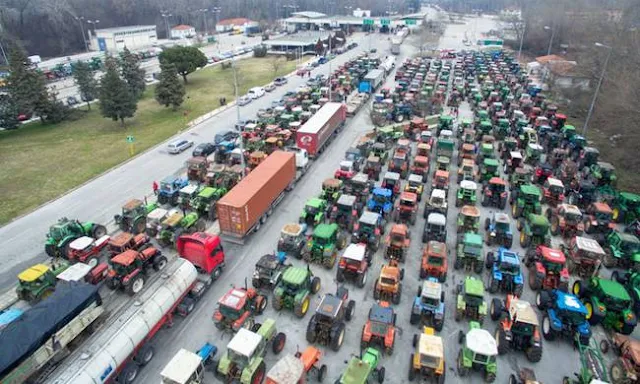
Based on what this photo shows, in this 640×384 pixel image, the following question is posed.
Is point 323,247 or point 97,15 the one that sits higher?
point 97,15

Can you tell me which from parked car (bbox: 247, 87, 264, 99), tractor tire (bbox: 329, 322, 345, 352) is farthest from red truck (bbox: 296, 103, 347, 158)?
tractor tire (bbox: 329, 322, 345, 352)

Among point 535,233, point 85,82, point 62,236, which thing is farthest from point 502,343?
point 85,82

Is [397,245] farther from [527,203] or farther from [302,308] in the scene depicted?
[527,203]

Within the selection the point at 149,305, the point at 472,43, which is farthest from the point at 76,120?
the point at 472,43

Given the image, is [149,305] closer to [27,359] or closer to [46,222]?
[27,359]

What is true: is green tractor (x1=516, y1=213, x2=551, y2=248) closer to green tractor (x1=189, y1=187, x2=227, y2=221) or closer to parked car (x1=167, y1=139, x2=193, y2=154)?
green tractor (x1=189, y1=187, x2=227, y2=221)

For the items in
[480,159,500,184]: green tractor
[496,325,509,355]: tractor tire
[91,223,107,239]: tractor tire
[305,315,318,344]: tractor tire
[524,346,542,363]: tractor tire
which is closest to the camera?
[524,346,542,363]: tractor tire

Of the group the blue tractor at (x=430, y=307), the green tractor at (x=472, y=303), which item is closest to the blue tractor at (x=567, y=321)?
the green tractor at (x=472, y=303)
